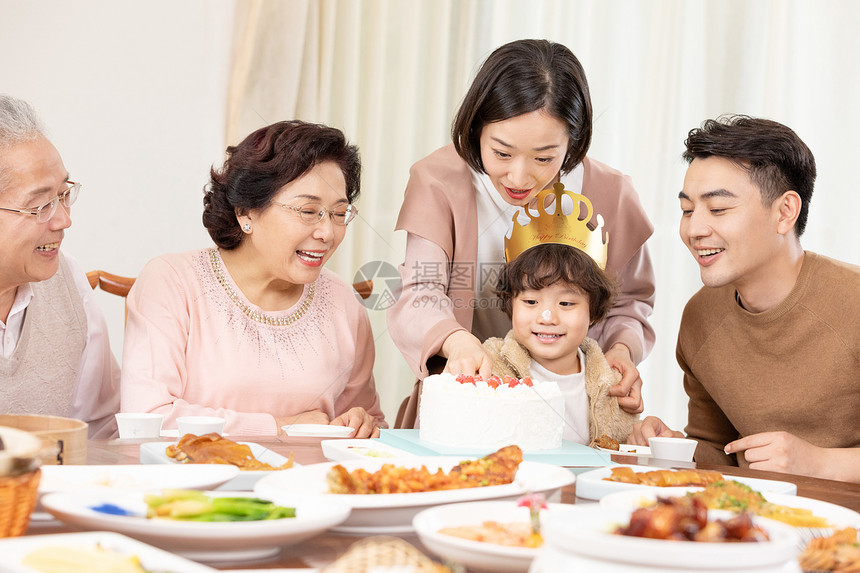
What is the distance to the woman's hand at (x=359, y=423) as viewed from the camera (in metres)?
1.77

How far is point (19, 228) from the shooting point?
1565 mm

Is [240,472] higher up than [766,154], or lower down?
lower down

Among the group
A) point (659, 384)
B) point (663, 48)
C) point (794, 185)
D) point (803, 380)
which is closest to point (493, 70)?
point (794, 185)

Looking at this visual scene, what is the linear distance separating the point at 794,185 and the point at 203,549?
159 cm

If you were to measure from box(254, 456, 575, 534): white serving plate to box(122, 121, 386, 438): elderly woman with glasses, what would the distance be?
93 cm

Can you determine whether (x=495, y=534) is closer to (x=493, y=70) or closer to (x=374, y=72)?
(x=493, y=70)

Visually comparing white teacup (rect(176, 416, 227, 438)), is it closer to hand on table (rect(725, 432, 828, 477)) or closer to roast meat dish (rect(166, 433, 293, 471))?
roast meat dish (rect(166, 433, 293, 471))

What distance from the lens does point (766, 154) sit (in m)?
1.80

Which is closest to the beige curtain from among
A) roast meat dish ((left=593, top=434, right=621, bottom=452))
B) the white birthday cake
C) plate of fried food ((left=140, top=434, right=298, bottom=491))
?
roast meat dish ((left=593, top=434, right=621, bottom=452))

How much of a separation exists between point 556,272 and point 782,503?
114cm

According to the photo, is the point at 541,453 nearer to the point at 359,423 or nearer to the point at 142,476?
the point at 359,423

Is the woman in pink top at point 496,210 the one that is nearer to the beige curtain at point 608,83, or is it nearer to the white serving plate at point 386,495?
the beige curtain at point 608,83

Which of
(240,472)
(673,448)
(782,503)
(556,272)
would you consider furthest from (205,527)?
(556,272)

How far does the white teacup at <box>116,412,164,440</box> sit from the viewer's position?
1.39m
